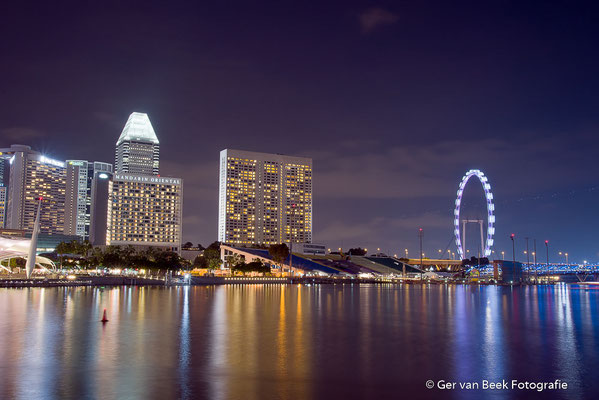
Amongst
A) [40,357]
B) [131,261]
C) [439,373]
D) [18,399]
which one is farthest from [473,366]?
[131,261]

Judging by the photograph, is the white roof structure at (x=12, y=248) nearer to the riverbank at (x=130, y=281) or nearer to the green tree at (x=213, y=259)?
the riverbank at (x=130, y=281)

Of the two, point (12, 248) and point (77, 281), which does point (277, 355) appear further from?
point (12, 248)

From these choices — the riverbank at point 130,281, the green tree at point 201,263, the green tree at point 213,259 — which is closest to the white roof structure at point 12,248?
the riverbank at point 130,281

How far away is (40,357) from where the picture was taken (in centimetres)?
2439

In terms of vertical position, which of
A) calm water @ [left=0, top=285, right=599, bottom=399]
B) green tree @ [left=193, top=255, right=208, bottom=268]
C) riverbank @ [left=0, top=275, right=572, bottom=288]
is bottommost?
calm water @ [left=0, top=285, right=599, bottom=399]

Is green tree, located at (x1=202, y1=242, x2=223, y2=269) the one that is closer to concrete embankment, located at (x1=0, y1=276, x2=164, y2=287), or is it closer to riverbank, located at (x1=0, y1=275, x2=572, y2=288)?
riverbank, located at (x1=0, y1=275, x2=572, y2=288)

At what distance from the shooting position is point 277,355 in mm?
25500

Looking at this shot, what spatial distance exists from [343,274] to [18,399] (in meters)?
169

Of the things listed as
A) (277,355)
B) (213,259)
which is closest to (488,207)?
(213,259)

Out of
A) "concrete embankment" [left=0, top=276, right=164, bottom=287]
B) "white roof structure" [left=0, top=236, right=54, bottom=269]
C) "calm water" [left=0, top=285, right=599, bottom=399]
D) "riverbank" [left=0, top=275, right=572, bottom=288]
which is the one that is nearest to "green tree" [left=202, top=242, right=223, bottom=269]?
"riverbank" [left=0, top=275, right=572, bottom=288]

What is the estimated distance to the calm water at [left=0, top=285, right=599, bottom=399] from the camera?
18.9 metres

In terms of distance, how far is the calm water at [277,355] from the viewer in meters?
18.9

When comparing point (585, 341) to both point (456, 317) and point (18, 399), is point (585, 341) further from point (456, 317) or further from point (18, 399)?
point (18, 399)

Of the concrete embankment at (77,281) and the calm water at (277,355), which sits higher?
the concrete embankment at (77,281)
